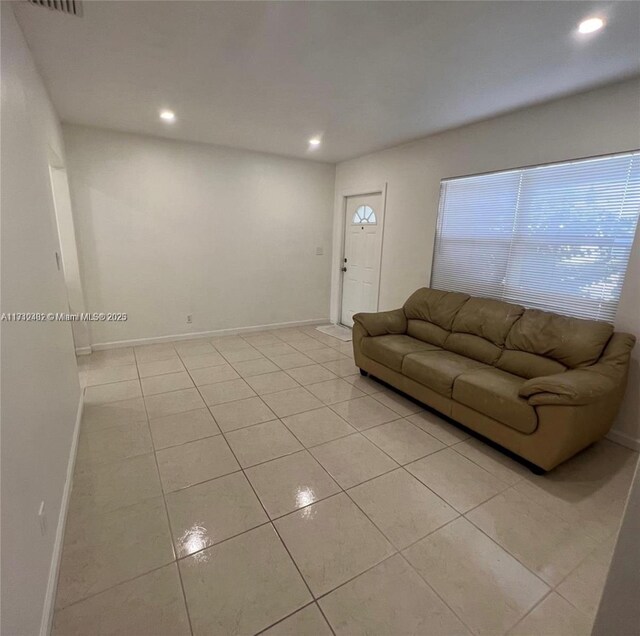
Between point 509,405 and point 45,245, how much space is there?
299 cm

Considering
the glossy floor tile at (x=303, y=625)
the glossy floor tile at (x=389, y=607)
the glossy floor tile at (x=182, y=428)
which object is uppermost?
the glossy floor tile at (x=182, y=428)

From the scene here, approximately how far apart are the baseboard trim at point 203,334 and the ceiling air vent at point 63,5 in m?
3.31

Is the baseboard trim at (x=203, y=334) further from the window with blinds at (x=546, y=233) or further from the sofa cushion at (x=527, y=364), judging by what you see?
the sofa cushion at (x=527, y=364)

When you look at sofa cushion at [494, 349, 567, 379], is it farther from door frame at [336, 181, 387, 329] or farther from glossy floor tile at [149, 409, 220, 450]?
glossy floor tile at [149, 409, 220, 450]

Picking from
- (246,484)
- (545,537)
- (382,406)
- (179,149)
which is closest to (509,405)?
(545,537)

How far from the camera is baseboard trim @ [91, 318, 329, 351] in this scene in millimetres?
4141

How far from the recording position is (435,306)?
11.3 ft

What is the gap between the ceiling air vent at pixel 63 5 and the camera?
166 cm

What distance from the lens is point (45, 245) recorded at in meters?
1.93

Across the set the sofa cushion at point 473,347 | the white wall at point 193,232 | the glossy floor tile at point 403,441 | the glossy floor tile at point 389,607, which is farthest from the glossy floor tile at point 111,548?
the white wall at point 193,232

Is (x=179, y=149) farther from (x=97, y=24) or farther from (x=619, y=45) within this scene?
(x=619, y=45)

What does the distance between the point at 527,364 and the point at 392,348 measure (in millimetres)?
1064

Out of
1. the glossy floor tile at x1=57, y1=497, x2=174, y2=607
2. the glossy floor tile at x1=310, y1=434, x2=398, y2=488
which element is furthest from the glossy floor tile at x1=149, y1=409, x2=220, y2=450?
the glossy floor tile at x1=310, y1=434, x2=398, y2=488

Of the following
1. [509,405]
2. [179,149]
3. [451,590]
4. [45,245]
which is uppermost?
[179,149]
